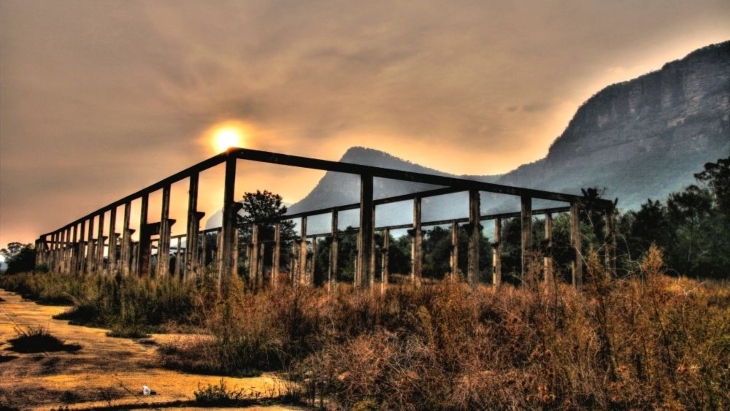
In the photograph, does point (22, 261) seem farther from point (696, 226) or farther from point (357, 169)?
point (696, 226)

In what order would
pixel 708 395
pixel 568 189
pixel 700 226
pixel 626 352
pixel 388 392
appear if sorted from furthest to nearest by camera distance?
pixel 568 189
pixel 700 226
pixel 388 392
pixel 626 352
pixel 708 395

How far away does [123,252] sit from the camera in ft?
50.6

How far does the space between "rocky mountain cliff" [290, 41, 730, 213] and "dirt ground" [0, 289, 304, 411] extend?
13631 cm

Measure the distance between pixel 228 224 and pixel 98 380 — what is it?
165 inches

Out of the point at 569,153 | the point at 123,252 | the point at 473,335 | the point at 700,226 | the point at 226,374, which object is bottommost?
the point at 226,374

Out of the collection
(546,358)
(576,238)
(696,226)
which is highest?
(696,226)

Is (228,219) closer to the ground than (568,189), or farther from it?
closer to the ground

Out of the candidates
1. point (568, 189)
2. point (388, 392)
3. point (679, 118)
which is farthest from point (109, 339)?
point (679, 118)

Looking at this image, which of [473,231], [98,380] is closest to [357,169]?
[473,231]

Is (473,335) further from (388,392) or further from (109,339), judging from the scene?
(109,339)

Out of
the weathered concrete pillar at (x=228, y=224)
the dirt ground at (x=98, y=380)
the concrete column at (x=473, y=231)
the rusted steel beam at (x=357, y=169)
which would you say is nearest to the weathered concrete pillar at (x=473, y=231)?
the concrete column at (x=473, y=231)

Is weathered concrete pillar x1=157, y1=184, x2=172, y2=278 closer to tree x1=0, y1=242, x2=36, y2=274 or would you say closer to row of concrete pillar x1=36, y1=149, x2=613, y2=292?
row of concrete pillar x1=36, y1=149, x2=613, y2=292

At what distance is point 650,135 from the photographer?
543 ft

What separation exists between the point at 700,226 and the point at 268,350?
51923 millimetres
